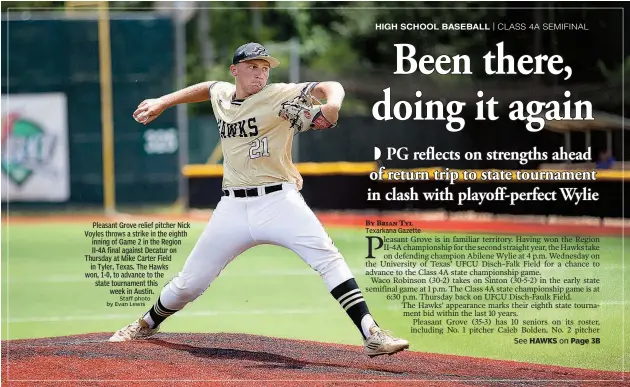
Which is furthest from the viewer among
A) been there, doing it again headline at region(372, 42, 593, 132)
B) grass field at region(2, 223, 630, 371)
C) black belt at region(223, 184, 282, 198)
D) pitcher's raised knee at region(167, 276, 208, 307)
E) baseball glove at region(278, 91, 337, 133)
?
been there, doing it again headline at region(372, 42, 593, 132)

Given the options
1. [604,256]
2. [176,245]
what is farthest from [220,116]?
[604,256]

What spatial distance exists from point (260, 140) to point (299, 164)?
584 cm

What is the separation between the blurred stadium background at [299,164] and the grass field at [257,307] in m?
0.02

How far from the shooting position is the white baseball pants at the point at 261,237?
5648 millimetres

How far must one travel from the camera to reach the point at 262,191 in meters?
5.75

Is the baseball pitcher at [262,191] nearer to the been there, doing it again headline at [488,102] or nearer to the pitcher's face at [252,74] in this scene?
the pitcher's face at [252,74]

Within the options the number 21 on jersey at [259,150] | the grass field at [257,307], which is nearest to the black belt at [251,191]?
the number 21 on jersey at [259,150]

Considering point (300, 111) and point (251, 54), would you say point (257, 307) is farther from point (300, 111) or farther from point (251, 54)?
point (251, 54)

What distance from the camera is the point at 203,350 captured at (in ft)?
19.6

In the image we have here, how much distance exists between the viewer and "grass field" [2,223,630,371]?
6.08 meters

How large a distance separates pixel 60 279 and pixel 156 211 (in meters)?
1.00

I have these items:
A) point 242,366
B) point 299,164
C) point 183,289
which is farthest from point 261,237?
point 299,164

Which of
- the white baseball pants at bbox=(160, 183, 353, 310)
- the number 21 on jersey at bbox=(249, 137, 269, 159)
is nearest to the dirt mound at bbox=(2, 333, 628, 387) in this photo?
the white baseball pants at bbox=(160, 183, 353, 310)

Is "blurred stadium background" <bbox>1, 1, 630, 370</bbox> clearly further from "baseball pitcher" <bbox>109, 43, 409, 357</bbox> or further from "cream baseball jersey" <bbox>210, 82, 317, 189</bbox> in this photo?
"cream baseball jersey" <bbox>210, 82, 317, 189</bbox>
